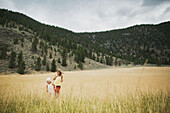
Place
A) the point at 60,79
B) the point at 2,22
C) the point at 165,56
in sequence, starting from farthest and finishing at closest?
the point at 165,56 < the point at 2,22 < the point at 60,79

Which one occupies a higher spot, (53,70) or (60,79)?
(60,79)

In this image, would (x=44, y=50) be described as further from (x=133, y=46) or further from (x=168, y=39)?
(x=168, y=39)

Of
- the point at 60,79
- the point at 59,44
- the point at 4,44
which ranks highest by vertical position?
the point at 59,44

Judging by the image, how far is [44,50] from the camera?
68500 mm

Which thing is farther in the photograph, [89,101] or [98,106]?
[89,101]

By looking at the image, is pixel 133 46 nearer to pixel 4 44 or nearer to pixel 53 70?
pixel 53 70

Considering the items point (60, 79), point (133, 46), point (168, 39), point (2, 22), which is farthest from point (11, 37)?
point (168, 39)

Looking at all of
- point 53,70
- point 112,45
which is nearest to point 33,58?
point 53,70

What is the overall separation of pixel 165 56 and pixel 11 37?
8014 inches

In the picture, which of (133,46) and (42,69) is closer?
(42,69)

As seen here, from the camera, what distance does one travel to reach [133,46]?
190000 mm

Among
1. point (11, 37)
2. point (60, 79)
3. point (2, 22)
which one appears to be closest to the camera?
point (60, 79)

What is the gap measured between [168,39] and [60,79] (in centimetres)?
23685

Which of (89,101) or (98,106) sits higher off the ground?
(98,106)
